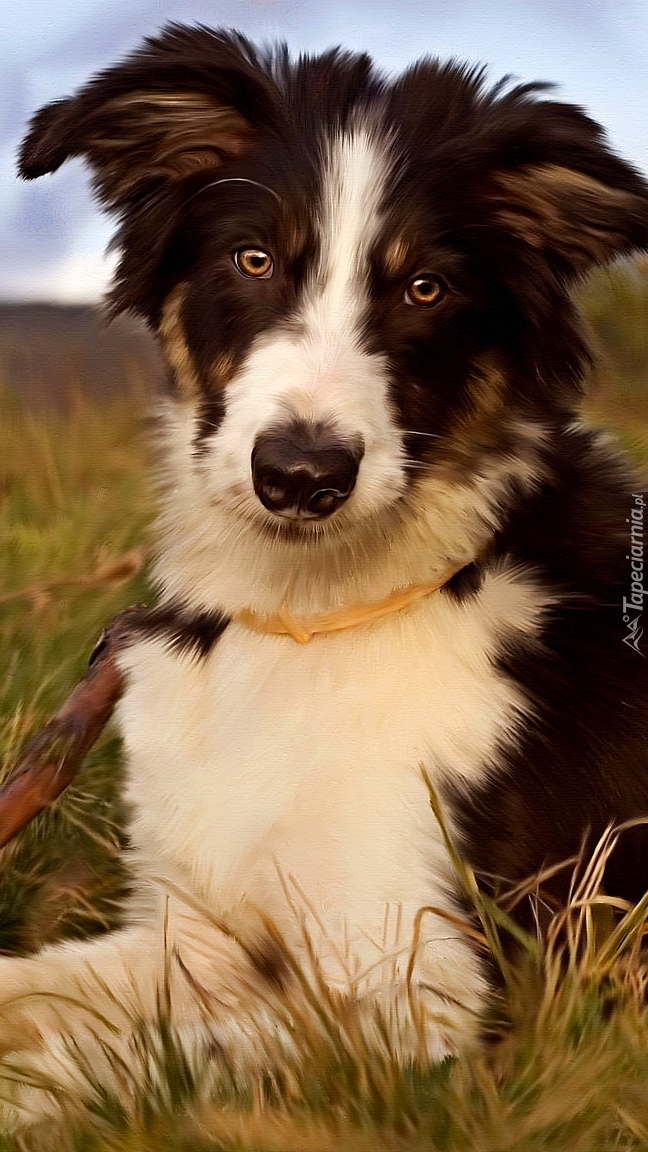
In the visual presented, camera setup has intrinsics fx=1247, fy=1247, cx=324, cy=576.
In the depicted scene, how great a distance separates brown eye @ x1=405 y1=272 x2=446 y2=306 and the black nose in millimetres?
427

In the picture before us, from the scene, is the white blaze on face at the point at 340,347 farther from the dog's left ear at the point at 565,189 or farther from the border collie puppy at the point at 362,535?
the dog's left ear at the point at 565,189

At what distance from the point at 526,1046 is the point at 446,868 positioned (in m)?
0.36

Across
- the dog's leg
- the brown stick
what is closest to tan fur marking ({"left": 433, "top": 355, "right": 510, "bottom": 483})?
the brown stick

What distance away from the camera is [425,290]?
8.07 feet

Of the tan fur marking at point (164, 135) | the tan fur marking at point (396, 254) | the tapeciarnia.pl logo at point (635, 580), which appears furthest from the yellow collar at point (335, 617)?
the tan fur marking at point (164, 135)

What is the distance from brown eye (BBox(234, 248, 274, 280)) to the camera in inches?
96.4

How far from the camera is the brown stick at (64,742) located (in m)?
2.94

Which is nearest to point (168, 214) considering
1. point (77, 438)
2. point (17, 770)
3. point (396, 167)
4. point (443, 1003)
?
point (396, 167)

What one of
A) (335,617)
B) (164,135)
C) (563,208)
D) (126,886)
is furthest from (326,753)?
(164,135)

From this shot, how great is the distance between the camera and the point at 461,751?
238 centimetres

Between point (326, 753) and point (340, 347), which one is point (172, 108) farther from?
point (326, 753)

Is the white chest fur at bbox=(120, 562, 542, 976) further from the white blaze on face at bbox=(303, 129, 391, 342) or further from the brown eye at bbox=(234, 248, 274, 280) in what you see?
the brown eye at bbox=(234, 248, 274, 280)

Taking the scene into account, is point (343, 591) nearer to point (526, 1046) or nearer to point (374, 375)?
point (374, 375)

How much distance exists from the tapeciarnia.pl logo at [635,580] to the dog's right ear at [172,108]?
108 cm
